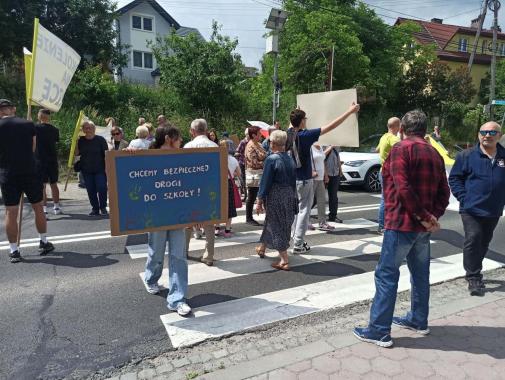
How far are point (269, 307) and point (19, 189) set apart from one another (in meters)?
3.47

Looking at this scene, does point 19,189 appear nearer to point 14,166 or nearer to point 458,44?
point 14,166

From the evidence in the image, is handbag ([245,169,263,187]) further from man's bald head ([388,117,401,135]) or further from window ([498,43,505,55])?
window ([498,43,505,55])

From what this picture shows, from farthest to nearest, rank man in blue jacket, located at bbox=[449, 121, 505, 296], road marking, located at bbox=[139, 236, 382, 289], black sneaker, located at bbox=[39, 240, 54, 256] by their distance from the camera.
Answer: black sneaker, located at bbox=[39, 240, 54, 256]
road marking, located at bbox=[139, 236, 382, 289]
man in blue jacket, located at bbox=[449, 121, 505, 296]

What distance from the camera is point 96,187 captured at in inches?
316

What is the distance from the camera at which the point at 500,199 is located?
→ 4.30m

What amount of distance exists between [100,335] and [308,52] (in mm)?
18693

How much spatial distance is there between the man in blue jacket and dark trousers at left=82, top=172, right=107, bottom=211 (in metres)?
6.10

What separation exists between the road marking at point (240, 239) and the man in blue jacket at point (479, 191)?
8.92ft

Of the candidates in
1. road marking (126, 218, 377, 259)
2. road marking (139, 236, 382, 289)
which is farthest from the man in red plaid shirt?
road marking (126, 218, 377, 259)

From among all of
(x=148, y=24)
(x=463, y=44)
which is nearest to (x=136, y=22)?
(x=148, y=24)

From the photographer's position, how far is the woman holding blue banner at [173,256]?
3877mm

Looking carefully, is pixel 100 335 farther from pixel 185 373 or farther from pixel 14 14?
pixel 14 14

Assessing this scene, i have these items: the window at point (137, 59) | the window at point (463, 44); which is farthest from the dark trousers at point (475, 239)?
the window at point (463, 44)

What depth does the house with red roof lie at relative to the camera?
139 ft
